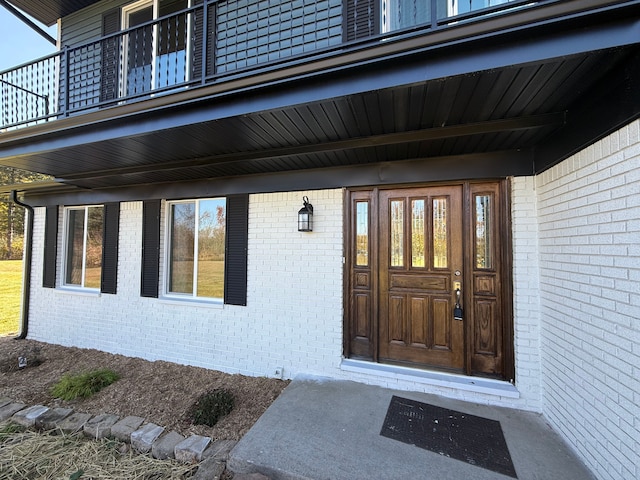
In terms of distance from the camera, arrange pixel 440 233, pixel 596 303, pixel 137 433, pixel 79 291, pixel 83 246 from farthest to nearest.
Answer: pixel 83 246 < pixel 79 291 < pixel 440 233 < pixel 137 433 < pixel 596 303

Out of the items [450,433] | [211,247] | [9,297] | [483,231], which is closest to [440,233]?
[483,231]

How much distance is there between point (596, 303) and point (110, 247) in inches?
235

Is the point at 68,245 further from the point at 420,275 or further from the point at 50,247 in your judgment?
the point at 420,275

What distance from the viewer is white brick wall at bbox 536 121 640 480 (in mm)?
1647

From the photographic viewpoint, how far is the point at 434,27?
71.7 inches

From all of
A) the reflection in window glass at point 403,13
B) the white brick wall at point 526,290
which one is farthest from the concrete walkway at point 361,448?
the reflection in window glass at point 403,13

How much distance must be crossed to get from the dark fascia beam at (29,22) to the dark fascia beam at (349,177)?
3201 millimetres

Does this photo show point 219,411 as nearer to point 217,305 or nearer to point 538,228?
point 217,305

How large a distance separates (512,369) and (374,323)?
141 cm

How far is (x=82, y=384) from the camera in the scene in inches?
128

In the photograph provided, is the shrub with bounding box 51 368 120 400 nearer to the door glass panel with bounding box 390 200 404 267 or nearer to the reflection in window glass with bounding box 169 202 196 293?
the reflection in window glass with bounding box 169 202 196 293

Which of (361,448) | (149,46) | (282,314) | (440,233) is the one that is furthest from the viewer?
(149,46)

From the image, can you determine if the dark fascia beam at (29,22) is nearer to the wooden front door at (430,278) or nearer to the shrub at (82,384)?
the shrub at (82,384)

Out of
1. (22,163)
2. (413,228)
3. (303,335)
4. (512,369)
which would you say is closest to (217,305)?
(303,335)
